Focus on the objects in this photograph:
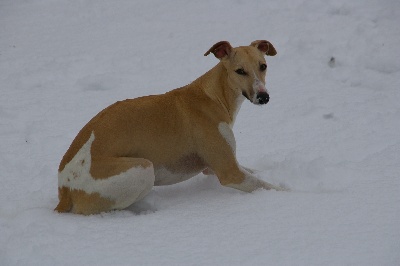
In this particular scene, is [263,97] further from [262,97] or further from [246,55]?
[246,55]

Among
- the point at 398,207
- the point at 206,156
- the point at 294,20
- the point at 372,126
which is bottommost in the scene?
the point at 398,207

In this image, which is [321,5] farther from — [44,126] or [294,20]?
[44,126]

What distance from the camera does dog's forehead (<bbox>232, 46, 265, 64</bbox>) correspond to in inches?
206

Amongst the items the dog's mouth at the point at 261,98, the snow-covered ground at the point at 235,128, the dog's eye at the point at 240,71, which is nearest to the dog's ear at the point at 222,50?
the dog's eye at the point at 240,71

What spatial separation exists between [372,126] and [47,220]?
4171 millimetres

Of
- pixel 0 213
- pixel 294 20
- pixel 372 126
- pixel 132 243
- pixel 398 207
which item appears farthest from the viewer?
pixel 294 20

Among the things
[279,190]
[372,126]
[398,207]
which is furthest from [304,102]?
[398,207]

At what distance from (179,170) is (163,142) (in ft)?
1.07

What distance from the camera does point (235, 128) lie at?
7215 mm

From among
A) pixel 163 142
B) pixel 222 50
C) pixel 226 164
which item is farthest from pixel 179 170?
pixel 222 50

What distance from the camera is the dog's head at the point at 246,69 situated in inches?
198

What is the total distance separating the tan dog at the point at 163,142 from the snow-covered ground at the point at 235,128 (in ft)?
0.68

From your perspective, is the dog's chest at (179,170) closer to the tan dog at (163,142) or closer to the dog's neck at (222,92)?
the tan dog at (163,142)

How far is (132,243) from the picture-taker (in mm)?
4090
